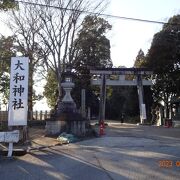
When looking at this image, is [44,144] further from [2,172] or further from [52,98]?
[52,98]

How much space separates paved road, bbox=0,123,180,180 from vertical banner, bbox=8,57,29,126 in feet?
4.15

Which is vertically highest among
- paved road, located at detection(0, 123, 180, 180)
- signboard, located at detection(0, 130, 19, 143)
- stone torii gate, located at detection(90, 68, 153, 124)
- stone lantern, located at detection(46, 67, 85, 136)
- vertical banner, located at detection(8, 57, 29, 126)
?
stone torii gate, located at detection(90, 68, 153, 124)

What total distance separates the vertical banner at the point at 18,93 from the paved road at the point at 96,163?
49.8 inches

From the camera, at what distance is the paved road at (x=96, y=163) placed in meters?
9.49

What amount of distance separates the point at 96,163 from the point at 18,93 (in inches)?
168

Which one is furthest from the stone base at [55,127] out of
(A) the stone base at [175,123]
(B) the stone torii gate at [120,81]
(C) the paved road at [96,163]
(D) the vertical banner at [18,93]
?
(A) the stone base at [175,123]

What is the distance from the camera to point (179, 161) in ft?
34.6

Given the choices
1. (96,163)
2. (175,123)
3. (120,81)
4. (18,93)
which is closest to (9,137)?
(18,93)

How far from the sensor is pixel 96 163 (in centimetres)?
1079

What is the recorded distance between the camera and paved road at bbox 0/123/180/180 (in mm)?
9492

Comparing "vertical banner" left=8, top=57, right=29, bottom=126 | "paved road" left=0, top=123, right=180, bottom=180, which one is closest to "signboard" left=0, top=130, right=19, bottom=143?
"vertical banner" left=8, top=57, right=29, bottom=126

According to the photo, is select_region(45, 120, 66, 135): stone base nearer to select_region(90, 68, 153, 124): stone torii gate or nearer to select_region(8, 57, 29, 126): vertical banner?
select_region(8, 57, 29, 126): vertical banner

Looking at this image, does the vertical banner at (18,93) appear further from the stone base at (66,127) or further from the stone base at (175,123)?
the stone base at (175,123)

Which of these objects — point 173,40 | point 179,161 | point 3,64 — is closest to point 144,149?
point 179,161
